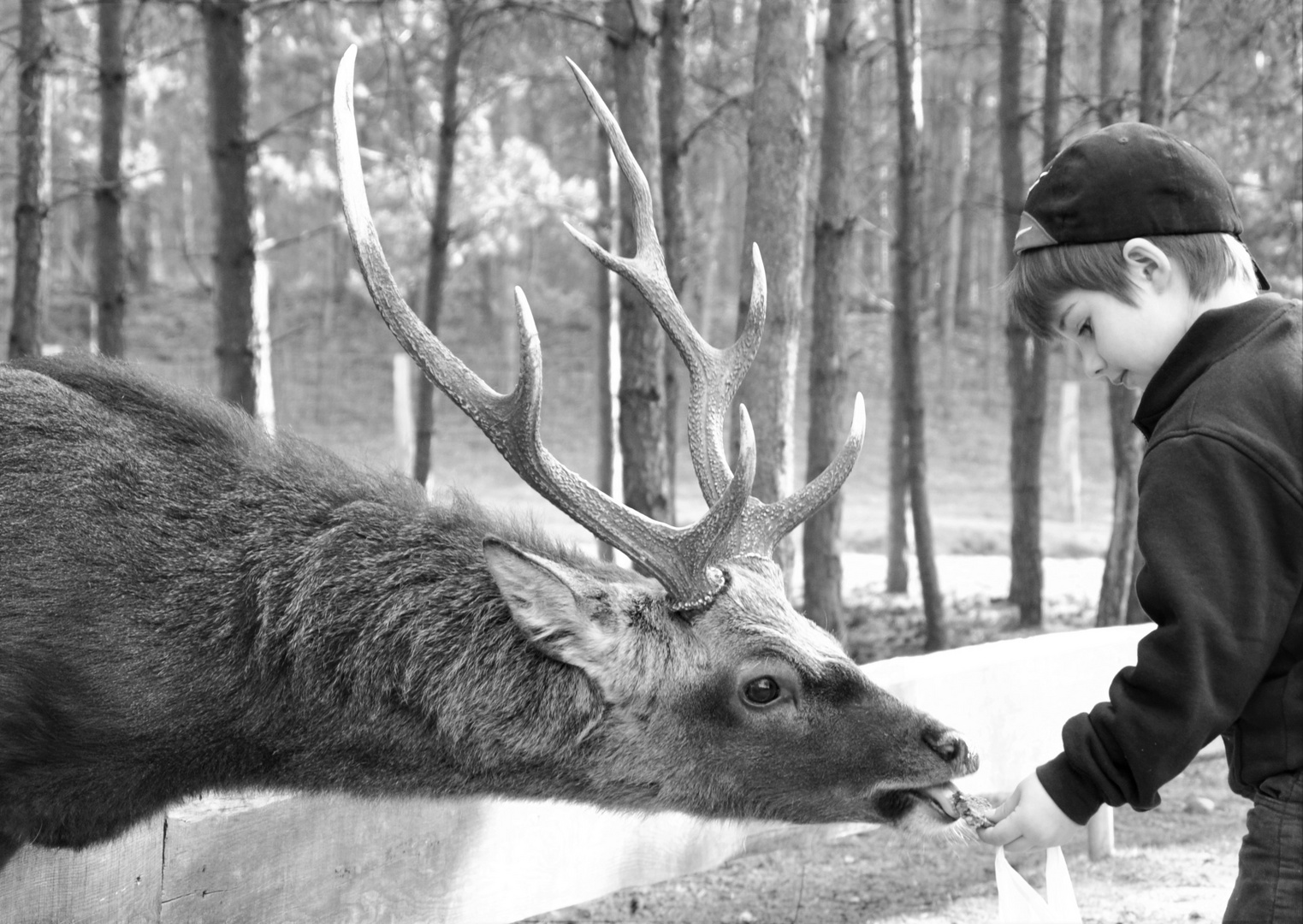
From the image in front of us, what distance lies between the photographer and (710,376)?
169 inches

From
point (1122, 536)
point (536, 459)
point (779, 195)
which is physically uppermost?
point (779, 195)

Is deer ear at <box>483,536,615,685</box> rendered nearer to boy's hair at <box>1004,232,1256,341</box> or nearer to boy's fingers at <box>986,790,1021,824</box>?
boy's fingers at <box>986,790,1021,824</box>

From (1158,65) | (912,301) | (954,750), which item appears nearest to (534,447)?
(954,750)

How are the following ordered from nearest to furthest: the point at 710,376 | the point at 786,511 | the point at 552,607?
the point at 552,607
the point at 786,511
the point at 710,376

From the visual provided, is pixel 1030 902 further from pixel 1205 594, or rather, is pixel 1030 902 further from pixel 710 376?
pixel 710 376

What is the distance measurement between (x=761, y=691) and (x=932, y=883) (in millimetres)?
2176

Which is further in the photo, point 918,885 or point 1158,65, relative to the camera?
point 1158,65

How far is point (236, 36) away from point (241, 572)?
5.31 m

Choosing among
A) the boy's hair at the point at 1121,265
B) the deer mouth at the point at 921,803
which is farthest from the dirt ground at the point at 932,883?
the boy's hair at the point at 1121,265

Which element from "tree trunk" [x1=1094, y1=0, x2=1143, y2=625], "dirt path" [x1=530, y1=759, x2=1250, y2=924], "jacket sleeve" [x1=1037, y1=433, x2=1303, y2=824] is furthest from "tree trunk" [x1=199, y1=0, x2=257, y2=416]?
"jacket sleeve" [x1=1037, y1=433, x2=1303, y2=824]

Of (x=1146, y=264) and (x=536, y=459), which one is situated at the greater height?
(x=1146, y=264)

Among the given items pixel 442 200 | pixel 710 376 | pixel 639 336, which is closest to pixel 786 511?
pixel 710 376

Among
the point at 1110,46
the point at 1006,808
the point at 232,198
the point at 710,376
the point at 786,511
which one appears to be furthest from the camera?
→ the point at 1110,46

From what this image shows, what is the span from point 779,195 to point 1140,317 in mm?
4380
